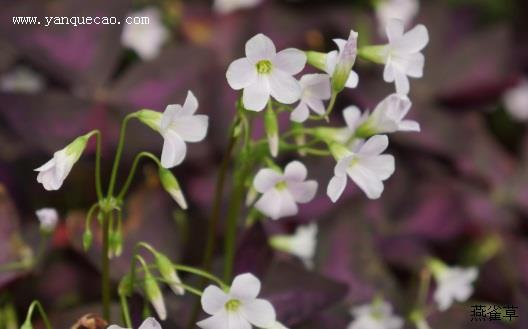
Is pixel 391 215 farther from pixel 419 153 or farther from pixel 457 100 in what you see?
pixel 457 100

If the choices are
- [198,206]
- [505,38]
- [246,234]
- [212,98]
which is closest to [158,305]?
[246,234]

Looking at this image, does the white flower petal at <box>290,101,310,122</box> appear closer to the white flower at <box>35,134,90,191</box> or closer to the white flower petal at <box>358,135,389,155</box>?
the white flower petal at <box>358,135,389,155</box>

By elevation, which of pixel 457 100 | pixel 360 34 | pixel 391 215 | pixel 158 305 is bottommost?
pixel 158 305

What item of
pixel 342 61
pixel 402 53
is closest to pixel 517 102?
pixel 402 53

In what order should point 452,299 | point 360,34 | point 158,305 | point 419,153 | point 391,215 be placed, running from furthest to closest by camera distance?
1. point 360,34
2. point 419,153
3. point 391,215
4. point 452,299
5. point 158,305

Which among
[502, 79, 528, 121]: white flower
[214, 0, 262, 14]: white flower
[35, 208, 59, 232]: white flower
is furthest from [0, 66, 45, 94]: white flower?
[502, 79, 528, 121]: white flower

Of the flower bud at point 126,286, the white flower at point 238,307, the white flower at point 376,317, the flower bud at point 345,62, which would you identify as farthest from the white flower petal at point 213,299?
the white flower at point 376,317

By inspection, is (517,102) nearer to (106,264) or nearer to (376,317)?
(376,317)
